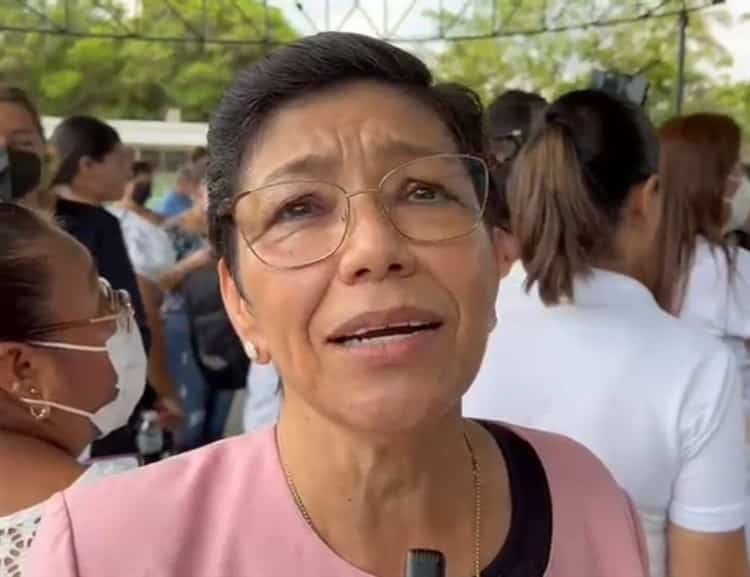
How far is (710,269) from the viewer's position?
9.96 feet

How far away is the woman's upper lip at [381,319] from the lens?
39.4 inches

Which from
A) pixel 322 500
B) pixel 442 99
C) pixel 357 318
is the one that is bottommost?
→ pixel 322 500

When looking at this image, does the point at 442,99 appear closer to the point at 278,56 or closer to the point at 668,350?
the point at 278,56

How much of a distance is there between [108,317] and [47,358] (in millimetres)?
193

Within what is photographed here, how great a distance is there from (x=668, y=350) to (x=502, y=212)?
0.54 metres

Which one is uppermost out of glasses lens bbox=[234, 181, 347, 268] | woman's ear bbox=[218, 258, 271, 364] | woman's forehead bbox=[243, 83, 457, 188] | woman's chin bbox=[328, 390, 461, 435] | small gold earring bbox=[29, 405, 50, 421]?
woman's forehead bbox=[243, 83, 457, 188]

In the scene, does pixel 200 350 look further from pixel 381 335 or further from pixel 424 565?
pixel 424 565

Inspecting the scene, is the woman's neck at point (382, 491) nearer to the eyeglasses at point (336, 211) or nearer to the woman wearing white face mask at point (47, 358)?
the eyeglasses at point (336, 211)

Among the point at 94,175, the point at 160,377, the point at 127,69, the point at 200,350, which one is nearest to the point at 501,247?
the point at 160,377

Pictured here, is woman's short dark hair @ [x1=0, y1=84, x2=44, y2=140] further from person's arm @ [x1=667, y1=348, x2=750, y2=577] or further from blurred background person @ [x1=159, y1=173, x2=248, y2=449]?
person's arm @ [x1=667, y1=348, x2=750, y2=577]

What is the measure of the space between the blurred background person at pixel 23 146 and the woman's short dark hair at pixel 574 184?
4.26 ft

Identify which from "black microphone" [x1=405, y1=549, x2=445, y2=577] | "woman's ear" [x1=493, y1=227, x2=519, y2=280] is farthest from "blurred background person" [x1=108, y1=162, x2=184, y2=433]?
"black microphone" [x1=405, y1=549, x2=445, y2=577]

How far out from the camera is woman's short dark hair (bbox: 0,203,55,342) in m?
1.74

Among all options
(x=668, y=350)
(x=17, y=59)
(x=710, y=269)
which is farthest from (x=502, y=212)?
(x=17, y=59)
